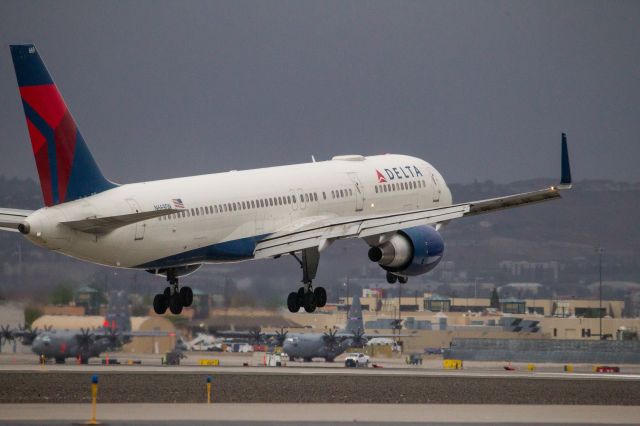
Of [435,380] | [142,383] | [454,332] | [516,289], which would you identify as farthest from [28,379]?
[516,289]

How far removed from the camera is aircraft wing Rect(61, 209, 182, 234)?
50.9m

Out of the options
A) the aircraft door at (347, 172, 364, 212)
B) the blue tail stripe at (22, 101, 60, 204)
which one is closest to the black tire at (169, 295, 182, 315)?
the aircraft door at (347, 172, 364, 212)

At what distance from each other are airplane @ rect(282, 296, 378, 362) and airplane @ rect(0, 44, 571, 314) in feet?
171

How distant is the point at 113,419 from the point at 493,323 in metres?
107

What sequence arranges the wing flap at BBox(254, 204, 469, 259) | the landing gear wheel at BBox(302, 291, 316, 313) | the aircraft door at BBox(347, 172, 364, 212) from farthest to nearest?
the aircraft door at BBox(347, 172, 364, 212) < the landing gear wheel at BBox(302, 291, 316, 313) < the wing flap at BBox(254, 204, 469, 259)

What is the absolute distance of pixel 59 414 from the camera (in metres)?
45.2

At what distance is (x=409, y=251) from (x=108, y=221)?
45.8ft

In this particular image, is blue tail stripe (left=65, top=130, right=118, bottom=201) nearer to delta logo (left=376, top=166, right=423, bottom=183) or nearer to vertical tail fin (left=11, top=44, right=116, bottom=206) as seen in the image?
vertical tail fin (left=11, top=44, right=116, bottom=206)

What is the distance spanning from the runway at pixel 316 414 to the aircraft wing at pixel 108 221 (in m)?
6.20

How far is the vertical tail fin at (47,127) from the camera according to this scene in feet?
165

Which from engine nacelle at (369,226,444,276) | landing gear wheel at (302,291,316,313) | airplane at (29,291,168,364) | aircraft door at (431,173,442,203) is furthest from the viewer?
→ airplane at (29,291,168,364)

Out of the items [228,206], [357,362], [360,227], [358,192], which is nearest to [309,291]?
[360,227]

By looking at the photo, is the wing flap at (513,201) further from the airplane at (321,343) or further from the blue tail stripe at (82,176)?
the airplane at (321,343)

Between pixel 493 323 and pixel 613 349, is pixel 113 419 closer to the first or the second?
pixel 613 349
